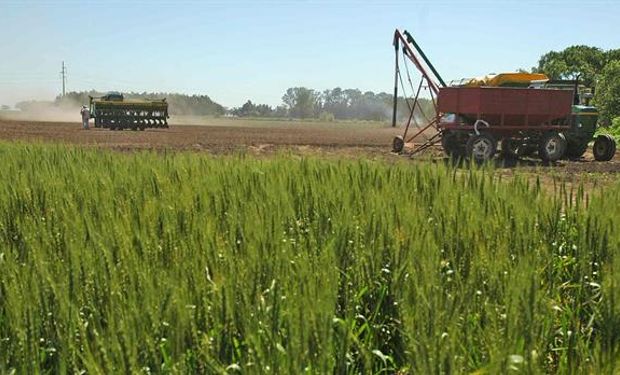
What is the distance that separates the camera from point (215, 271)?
2318 millimetres

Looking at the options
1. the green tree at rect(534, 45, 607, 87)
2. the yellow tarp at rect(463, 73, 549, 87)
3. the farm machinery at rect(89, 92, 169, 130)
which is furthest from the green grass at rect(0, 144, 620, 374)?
the green tree at rect(534, 45, 607, 87)

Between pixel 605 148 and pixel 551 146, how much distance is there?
230 cm

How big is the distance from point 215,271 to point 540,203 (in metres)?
2.36

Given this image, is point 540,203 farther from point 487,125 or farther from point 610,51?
point 610,51

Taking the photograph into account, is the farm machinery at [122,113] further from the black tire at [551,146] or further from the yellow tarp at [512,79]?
the black tire at [551,146]

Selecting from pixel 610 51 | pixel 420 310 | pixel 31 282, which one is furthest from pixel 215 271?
pixel 610 51

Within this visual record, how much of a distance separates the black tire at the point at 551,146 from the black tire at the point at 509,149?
2.30 feet

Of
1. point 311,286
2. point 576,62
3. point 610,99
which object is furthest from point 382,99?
point 311,286

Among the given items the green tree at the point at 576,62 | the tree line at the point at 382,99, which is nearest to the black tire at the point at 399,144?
the tree line at the point at 382,99

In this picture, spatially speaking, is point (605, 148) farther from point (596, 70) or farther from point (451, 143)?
point (596, 70)

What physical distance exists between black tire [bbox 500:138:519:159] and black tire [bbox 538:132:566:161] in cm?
70

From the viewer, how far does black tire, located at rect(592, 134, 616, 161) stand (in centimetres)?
1542

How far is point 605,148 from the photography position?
1549 centimetres

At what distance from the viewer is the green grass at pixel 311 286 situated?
1.78 m
